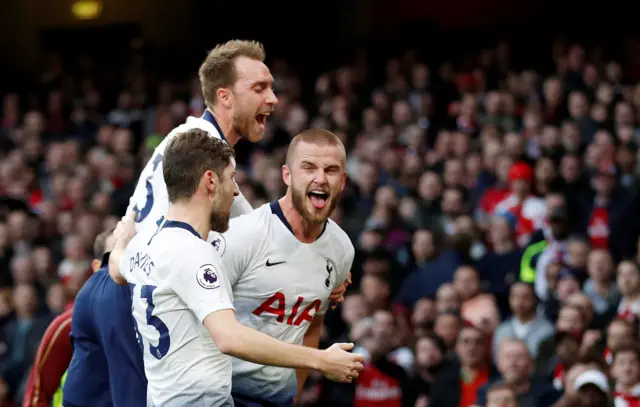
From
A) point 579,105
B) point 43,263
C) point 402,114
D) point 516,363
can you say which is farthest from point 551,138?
point 43,263

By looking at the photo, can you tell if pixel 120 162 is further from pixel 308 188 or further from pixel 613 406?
pixel 308 188

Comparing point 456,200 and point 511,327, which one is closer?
point 511,327

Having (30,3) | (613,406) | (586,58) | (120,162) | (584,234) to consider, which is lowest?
(613,406)

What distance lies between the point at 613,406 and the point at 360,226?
12.9 feet

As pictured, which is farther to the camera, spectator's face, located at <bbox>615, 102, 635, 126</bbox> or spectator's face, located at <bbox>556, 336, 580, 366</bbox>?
spectator's face, located at <bbox>615, 102, 635, 126</bbox>

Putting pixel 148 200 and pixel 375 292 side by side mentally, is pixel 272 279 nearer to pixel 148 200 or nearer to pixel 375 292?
pixel 148 200

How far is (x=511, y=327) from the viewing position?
26.6 ft

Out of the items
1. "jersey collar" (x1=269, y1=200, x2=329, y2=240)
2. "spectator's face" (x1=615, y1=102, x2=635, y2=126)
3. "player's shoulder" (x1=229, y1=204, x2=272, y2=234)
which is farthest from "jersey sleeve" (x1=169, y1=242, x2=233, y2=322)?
"spectator's face" (x1=615, y1=102, x2=635, y2=126)

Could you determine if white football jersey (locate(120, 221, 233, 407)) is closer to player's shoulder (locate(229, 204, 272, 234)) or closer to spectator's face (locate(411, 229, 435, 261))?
player's shoulder (locate(229, 204, 272, 234))

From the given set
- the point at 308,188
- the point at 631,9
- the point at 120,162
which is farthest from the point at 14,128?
the point at 308,188

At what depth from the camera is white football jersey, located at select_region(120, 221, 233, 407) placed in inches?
163

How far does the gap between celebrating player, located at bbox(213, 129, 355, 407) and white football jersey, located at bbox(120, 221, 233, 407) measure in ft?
1.65

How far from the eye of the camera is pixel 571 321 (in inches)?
302

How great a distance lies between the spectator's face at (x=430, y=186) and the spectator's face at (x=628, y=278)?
2.44 m
